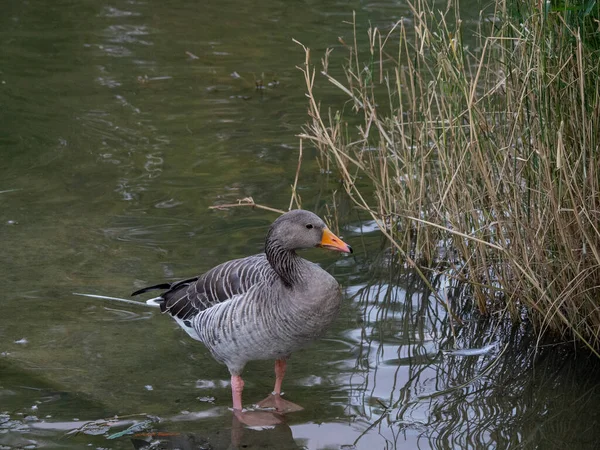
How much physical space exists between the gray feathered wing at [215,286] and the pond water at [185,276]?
440 millimetres

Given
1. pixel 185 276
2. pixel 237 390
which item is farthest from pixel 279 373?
pixel 185 276

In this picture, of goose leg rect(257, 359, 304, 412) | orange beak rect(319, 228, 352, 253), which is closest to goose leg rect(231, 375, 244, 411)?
goose leg rect(257, 359, 304, 412)

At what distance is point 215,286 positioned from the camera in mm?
5359

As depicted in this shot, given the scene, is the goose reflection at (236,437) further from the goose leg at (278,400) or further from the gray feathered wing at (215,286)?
the gray feathered wing at (215,286)

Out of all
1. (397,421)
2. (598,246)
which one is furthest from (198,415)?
(598,246)

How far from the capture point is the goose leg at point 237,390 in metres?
5.16

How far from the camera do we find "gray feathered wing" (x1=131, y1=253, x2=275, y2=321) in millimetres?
5223

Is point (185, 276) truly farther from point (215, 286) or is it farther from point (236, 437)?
point (236, 437)

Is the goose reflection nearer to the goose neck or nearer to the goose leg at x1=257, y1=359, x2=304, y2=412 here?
the goose leg at x1=257, y1=359, x2=304, y2=412

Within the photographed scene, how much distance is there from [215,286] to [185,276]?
4.84 ft

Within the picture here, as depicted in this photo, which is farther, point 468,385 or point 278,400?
point 468,385

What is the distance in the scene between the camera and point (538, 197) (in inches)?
205

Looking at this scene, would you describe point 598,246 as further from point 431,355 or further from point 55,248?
point 55,248

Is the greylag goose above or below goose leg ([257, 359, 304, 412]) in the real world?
above
